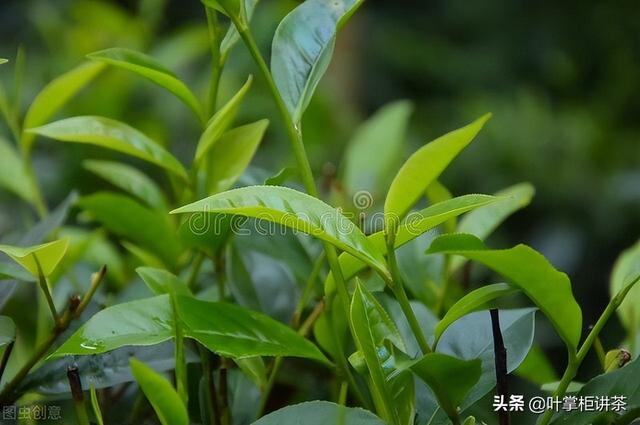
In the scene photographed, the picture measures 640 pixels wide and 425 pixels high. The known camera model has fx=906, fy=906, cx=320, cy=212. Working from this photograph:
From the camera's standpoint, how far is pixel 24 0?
101 inches

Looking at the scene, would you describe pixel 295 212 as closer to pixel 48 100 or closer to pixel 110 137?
pixel 110 137

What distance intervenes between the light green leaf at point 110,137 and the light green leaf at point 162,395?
0.55 feet

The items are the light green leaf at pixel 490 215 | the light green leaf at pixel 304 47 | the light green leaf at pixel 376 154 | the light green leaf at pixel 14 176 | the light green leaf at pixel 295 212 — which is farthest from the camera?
the light green leaf at pixel 376 154

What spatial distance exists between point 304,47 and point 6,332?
0.24 metres

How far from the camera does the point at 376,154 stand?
0.94 metres

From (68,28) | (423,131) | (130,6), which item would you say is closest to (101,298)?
(68,28)

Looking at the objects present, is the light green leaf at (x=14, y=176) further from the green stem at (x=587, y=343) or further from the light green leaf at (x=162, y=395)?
the green stem at (x=587, y=343)

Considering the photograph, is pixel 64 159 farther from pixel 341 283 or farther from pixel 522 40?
pixel 522 40

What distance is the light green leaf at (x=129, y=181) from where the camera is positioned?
73cm

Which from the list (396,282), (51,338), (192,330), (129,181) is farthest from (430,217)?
(129,181)

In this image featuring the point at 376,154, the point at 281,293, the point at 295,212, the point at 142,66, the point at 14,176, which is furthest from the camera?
the point at 376,154

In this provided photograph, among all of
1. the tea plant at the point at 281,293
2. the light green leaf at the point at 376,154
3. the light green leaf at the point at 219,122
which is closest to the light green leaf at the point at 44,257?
the tea plant at the point at 281,293

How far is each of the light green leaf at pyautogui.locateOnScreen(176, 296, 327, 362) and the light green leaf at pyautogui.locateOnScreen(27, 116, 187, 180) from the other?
0.40 feet

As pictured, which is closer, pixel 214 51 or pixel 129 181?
pixel 214 51
